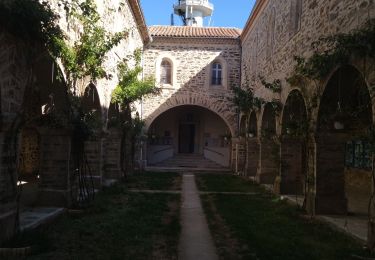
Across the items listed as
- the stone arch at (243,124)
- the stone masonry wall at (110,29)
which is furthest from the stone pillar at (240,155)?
the stone masonry wall at (110,29)

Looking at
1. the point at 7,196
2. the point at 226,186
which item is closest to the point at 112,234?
the point at 7,196

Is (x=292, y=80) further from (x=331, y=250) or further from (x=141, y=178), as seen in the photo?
(x=141, y=178)

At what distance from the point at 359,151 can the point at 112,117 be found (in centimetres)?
840

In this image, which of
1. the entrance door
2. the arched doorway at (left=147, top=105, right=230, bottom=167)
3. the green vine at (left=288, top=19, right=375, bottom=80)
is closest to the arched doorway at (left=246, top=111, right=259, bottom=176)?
the arched doorway at (left=147, top=105, right=230, bottom=167)

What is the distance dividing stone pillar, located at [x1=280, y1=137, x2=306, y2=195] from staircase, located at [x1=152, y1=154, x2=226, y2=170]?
10.9 metres

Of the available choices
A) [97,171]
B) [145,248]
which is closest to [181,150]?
[97,171]

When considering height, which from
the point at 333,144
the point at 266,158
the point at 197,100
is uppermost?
the point at 197,100

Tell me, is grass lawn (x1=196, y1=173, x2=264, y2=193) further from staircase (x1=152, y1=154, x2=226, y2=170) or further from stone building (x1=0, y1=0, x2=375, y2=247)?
staircase (x1=152, y1=154, x2=226, y2=170)

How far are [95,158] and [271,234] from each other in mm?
6096

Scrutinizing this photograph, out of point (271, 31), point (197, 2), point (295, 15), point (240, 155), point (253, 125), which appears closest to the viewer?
point (295, 15)

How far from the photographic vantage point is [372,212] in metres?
6.27

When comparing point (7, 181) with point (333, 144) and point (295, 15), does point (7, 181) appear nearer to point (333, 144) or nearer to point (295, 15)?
point (333, 144)

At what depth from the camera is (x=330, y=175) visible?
29.3ft

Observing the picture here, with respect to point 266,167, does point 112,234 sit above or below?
below
